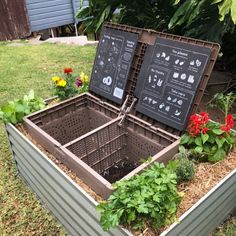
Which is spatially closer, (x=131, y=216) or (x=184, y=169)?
(x=131, y=216)

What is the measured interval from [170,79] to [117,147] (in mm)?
732

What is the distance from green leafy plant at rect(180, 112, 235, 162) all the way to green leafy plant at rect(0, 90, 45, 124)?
55.4 inches

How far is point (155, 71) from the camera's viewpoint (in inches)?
105

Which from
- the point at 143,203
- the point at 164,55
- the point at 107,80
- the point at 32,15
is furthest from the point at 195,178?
the point at 32,15

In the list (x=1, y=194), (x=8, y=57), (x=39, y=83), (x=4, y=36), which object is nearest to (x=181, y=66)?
(x=1, y=194)

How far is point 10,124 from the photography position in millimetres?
2873

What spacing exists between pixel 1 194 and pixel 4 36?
291 inches

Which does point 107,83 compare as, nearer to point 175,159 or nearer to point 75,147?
point 75,147

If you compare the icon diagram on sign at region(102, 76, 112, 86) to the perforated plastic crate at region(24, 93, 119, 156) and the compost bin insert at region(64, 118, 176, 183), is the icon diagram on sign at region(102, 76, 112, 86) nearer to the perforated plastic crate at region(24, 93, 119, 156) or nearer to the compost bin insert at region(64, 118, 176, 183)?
the perforated plastic crate at region(24, 93, 119, 156)

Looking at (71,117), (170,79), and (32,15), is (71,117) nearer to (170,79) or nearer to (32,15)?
(170,79)

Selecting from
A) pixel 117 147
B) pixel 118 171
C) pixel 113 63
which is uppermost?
pixel 113 63

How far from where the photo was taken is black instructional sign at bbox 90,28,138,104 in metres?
2.90

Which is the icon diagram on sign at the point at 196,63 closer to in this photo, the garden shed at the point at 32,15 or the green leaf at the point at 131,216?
the green leaf at the point at 131,216

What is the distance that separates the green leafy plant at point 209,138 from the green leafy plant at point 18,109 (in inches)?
55.4
